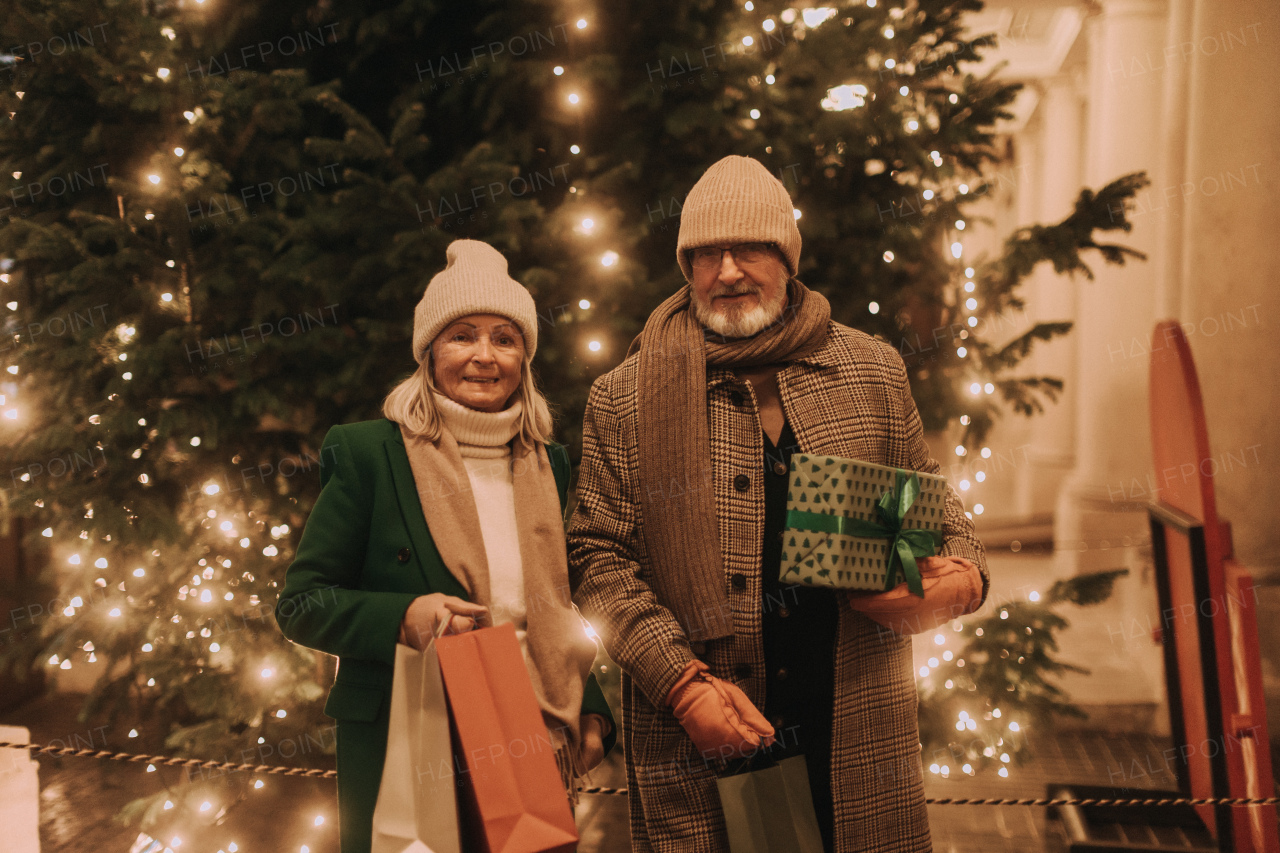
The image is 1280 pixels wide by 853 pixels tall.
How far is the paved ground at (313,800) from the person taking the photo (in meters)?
3.58

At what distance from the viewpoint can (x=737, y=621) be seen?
1.85m

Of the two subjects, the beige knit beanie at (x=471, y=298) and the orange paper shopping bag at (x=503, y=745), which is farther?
the beige knit beanie at (x=471, y=298)

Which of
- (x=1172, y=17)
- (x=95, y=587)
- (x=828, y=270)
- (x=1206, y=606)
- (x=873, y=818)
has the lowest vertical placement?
(x=873, y=818)

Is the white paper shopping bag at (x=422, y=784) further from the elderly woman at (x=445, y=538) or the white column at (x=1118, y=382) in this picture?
the white column at (x=1118, y=382)

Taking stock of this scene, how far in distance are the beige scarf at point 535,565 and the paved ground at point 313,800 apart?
2022 mm

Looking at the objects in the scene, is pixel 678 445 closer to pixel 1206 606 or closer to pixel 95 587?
pixel 1206 606

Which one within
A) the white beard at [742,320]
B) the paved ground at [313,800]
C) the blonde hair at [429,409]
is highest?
the white beard at [742,320]

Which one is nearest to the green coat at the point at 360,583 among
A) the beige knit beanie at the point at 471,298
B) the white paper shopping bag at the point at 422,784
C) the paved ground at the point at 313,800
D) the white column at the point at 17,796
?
the white paper shopping bag at the point at 422,784

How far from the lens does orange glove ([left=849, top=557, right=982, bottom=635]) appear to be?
1.73 m

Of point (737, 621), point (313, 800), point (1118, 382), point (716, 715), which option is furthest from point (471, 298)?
point (1118, 382)

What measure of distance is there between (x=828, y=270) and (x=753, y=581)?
1953mm

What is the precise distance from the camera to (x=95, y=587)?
10.7 ft

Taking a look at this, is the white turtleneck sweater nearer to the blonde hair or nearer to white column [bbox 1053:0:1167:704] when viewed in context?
the blonde hair

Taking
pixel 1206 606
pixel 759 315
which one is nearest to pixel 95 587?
pixel 759 315
